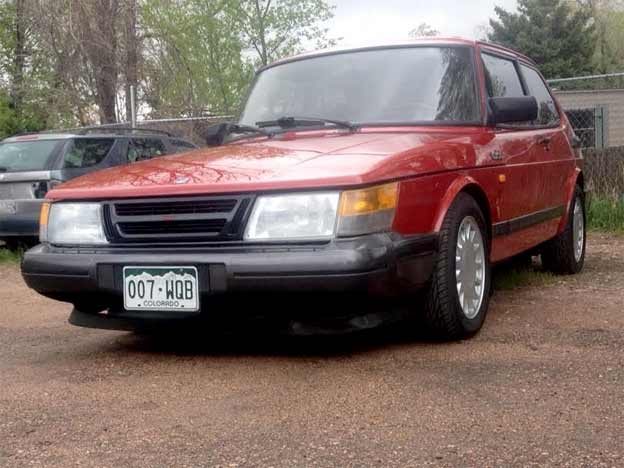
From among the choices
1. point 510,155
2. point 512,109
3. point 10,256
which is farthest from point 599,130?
point 512,109

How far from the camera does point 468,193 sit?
14.6 ft

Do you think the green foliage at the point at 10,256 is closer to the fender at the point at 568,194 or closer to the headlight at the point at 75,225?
the headlight at the point at 75,225

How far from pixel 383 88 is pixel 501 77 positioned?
1062 millimetres

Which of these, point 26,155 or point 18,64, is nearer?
point 26,155

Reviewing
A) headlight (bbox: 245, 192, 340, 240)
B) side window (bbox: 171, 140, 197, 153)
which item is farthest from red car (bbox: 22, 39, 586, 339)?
side window (bbox: 171, 140, 197, 153)

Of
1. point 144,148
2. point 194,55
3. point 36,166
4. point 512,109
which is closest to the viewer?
point 512,109

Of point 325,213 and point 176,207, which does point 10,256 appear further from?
point 325,213

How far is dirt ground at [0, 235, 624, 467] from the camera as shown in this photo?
9.02ft

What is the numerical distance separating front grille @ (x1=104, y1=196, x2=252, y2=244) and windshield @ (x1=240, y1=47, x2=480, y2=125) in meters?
1.26

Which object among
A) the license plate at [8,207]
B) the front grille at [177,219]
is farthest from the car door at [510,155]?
the license plate at [8,207]

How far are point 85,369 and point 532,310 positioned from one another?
2.53 meters

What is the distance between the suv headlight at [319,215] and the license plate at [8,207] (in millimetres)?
5538

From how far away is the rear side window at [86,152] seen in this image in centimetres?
887

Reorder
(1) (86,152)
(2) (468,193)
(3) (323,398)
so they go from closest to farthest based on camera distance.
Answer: (3) (323,398)
(2) (468,193)
(1) (86,152)
